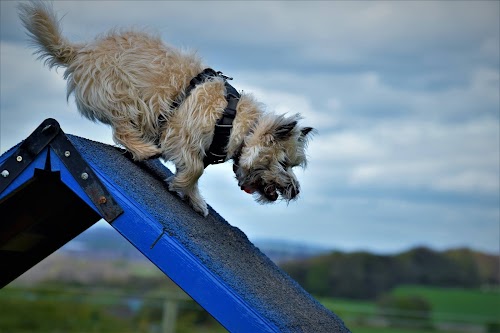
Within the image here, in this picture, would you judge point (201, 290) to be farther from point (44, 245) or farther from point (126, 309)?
point (126, 309)

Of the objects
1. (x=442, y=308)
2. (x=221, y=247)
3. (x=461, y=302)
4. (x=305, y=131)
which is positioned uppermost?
(x=461, y=302)

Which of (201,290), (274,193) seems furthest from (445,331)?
(201,290)

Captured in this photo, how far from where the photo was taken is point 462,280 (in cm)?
1628

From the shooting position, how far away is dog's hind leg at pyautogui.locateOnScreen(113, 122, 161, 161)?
14.0 feet

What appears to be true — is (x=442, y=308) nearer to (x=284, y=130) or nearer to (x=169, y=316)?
(x=169, y=316)

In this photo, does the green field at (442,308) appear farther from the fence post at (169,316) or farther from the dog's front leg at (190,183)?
the dog's front leg at (190,183)

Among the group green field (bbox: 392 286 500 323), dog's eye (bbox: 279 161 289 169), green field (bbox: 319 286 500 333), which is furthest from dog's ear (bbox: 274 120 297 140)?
green field (bbox: 392 286 500 323)

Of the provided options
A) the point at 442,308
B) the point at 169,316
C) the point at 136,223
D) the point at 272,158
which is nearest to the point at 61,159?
the point at 136,223

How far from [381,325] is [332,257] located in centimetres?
338

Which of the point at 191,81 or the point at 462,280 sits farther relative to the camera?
the point at 462,280

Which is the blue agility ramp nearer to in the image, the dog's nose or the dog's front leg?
the dog's front leg

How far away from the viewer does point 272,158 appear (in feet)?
13.7

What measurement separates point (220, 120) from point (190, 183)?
0.41m

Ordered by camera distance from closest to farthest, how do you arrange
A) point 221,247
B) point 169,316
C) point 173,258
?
1. point 173,258
2. point 221,247
3. point 169,316
